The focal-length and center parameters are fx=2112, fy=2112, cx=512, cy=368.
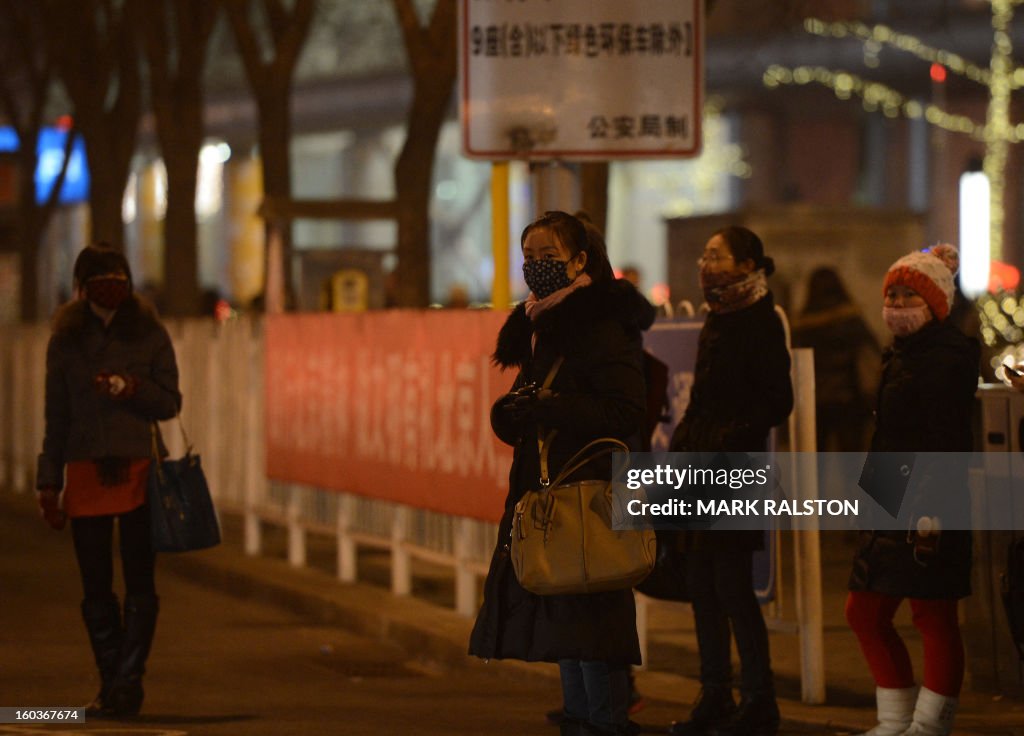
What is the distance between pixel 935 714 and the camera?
692 cm

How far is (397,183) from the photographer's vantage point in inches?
658

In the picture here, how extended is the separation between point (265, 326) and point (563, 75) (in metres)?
4.28

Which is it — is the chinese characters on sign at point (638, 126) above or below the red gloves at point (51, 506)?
above

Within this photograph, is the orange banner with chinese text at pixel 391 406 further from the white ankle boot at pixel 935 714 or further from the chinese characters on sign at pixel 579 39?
the white ankle boot at pixel 935 714

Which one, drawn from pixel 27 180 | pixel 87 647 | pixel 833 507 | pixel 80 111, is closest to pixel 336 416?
pixel 87 647

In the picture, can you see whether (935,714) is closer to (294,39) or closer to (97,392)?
(97,392)

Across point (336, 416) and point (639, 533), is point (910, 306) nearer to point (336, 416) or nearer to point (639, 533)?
point (639, 533)

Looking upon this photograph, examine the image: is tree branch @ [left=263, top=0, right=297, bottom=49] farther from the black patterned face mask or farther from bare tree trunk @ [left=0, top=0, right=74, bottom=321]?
the black patterned face mask

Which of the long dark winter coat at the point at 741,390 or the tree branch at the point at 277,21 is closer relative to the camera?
the long dark winter coat at the point at 741,390

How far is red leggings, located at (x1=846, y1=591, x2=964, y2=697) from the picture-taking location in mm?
6879

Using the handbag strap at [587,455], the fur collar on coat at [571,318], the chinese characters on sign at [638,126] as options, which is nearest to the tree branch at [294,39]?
the chinese characters on sign at [638,126]

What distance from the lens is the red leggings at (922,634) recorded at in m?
6.88

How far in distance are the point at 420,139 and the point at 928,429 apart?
10.1 meters

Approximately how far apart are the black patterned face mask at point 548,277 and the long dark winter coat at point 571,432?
67 mm
